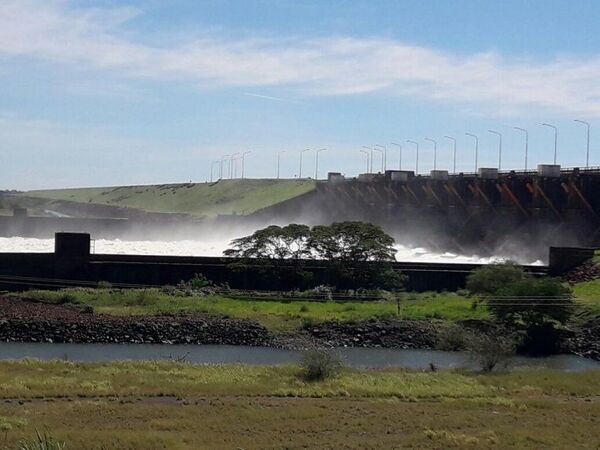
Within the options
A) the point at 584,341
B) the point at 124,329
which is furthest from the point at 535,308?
the point at 124,329

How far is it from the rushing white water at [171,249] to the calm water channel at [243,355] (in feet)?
131

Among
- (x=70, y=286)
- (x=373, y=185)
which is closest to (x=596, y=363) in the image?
(x=70, y=286)

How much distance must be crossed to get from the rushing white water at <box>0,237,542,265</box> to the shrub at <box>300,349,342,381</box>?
177 feet

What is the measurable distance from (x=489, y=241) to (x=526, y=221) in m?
4.23

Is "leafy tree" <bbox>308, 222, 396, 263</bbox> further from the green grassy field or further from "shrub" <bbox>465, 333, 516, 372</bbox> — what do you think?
"shrub" <bbox>465, 333, 516, 372</bbox>

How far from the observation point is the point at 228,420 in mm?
29625

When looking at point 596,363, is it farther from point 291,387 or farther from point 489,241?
point 489,241

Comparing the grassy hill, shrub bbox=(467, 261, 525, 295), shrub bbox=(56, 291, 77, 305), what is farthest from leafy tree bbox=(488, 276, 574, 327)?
the grassy hill

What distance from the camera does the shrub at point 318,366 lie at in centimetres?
3926

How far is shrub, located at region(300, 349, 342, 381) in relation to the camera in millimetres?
39259

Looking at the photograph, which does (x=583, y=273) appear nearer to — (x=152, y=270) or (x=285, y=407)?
(x=152, y=270)

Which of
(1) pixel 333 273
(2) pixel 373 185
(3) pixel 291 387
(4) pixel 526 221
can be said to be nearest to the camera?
(3) pixel 291 387

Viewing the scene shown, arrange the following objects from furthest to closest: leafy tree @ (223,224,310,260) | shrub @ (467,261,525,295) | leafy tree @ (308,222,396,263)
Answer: leafy tree @ (223,224,310,260) < leafy tree @ (308,222,396,263) < shrub @ (467,261,525,295)

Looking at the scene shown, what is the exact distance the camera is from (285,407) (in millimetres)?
32125
